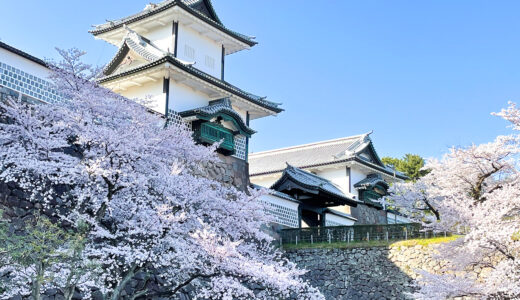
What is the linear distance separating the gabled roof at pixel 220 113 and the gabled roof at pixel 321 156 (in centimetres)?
773

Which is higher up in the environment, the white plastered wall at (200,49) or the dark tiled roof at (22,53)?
the white plastered wall at (200,49)

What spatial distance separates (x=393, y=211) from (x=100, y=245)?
2284 cm

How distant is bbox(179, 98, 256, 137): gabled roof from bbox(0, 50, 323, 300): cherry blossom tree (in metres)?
4.57

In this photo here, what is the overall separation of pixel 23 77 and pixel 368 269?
12.7 m

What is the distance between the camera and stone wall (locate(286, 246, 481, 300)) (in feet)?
62.4

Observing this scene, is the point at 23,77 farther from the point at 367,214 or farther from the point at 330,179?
the point at 367,214

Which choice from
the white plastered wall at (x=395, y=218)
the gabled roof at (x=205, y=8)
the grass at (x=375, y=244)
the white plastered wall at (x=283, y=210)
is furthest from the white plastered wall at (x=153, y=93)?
the white plastered wall at (x=395, y=218)

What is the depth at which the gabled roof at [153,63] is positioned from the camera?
18.5 metres

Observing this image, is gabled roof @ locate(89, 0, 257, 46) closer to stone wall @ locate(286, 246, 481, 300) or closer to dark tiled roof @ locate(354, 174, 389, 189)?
stone wall @ locate(286, 246, 481, 300)

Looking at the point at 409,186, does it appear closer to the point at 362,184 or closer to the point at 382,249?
the point at 382,249

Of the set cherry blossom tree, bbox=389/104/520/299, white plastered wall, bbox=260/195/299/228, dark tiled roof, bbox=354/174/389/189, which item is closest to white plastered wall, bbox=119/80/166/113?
white plastered wall, bbox=260/195/299/228

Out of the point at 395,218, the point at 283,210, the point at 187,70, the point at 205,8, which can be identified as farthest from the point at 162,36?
the point at 395,218

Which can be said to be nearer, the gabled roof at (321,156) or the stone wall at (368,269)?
the stone wall at (368,269)

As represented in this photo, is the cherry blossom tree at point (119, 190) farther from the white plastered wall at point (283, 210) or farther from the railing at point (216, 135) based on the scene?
the white plastered wall at point (283, 210)
